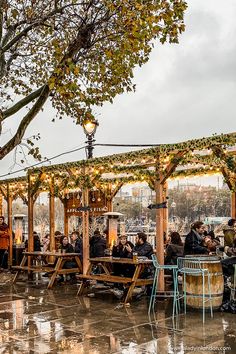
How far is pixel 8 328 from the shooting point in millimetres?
6625

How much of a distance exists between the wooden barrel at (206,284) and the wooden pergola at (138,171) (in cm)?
122

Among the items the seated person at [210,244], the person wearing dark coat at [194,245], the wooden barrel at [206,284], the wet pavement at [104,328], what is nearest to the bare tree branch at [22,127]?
the wet pavement at [104,328]

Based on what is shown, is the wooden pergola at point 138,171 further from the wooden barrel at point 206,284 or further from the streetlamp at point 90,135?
the wooden barrel at point 206,284

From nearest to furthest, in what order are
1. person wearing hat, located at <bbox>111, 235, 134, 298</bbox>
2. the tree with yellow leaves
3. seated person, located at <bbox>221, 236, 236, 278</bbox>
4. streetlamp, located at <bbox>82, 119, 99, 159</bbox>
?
the tree with yellow leaves → seated person, located at <bbox>221, 236, 236, 278</bbox> → person wearing hat, located at <bbox>111, 235, 134, 298</bbox> → streetlamp, located at <bbox>82, 119, 99, 159</bbox>

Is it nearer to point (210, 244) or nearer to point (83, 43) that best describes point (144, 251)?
point (210, 244)

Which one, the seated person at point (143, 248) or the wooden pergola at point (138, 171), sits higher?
the wooden pergola at point (138, 171)

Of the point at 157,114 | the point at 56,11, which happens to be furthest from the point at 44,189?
the point at 56,11

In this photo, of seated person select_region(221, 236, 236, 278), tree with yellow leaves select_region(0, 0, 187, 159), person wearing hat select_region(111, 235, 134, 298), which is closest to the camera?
tree with yellow leaves select_region(0, 0, 187, 159)

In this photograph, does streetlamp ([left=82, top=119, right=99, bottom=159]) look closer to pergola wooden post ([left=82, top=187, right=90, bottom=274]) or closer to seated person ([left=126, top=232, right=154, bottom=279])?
pergola wooden post ([left=82, top=187, right=90, bottom=274])

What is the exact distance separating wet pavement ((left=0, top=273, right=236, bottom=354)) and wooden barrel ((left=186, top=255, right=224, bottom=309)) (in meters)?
0.20

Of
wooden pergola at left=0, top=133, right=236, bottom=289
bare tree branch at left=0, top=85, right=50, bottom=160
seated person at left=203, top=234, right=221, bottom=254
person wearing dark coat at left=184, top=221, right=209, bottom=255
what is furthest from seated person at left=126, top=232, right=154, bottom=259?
bare tree branch at left=0, top=85, right=50, bottom=160

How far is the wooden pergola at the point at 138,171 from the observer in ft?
26.2

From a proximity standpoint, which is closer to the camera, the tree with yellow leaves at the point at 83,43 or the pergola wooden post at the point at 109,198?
the tree with yellow leaves at the point at 83,43

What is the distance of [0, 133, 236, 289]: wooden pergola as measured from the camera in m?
8.00
